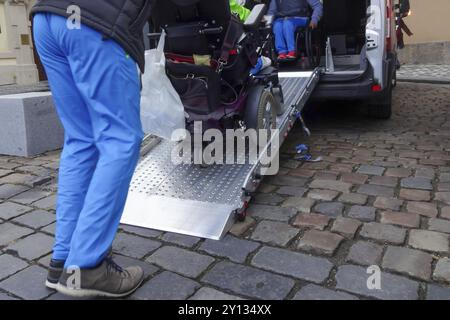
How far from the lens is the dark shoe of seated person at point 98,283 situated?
7.22ft

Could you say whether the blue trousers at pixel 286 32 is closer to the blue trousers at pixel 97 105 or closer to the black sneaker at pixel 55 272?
the blue trousers at pixel 97 105

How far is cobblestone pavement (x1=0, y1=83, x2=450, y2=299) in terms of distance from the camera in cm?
240

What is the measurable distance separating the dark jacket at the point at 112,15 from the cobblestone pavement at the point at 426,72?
29.1ft

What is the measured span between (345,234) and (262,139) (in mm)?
1296

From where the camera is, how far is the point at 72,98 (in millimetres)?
2305

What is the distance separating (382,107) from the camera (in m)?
6.05

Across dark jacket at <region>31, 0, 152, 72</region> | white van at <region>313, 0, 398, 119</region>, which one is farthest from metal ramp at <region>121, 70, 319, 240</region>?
white van at <region>313, 0, 398, 119</region>

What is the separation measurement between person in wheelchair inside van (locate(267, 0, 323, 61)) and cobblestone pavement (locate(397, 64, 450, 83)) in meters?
4.58

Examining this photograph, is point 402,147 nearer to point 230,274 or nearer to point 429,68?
point 230,274

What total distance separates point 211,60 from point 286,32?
311 cm

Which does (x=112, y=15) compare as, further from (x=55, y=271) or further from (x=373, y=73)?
(x=373, y=73)

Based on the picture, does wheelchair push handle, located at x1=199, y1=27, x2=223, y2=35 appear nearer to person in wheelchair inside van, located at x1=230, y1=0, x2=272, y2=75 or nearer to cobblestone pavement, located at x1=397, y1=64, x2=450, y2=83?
person in wheelchair inside van, located at x1=230, y1=0, x2=272, y2=75

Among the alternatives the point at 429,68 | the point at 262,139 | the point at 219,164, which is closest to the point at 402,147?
the point at 262,139

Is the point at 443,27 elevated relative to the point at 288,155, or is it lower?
elevated
